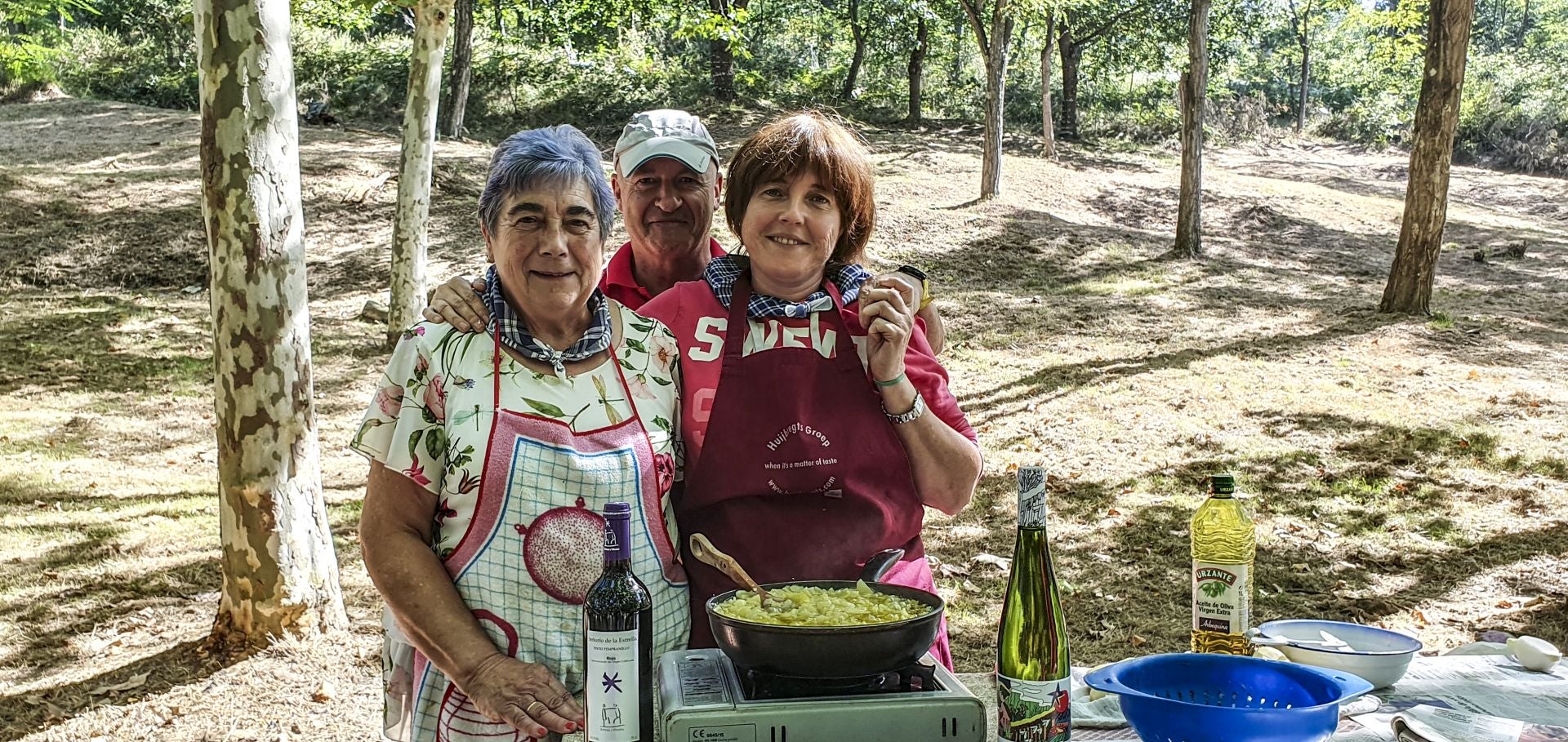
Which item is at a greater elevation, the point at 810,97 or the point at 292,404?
the point at 810,97

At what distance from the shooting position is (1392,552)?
243 inches

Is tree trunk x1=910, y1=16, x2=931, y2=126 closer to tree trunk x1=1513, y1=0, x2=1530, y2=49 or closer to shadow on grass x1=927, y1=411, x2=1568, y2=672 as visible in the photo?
shadow on grass x1=927, y1=411, x2=1568, y2=672

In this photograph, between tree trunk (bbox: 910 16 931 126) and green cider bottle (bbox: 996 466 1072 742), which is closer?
green cider bottle (bbox: 996 466 1072 742)

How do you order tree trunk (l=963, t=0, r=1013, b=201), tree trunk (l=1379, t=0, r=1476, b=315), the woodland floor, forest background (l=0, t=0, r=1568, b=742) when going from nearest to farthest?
1. the woodland floor
2. forest background (l=0, t=0, r=1568, b=742)
3. tree trunk (l=1379, t=0, r=1476, b=315)
4. tree trunk (l=963, t=0, r=1013, b=201)

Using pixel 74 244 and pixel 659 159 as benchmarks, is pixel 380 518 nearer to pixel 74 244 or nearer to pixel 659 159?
pixel 659 159

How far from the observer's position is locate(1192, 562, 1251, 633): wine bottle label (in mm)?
2084

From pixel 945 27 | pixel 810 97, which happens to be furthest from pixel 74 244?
pixel 945 27

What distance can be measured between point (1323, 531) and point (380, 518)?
19.2 feet

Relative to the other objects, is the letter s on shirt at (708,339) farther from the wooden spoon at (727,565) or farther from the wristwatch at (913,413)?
the wooden spoon at (727,565)

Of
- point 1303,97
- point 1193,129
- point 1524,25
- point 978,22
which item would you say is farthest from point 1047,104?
point 1524,25

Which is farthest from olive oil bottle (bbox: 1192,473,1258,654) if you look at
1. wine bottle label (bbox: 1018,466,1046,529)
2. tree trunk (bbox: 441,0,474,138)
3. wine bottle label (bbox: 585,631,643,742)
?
tree trunk (bbox: 441,0,474,138)

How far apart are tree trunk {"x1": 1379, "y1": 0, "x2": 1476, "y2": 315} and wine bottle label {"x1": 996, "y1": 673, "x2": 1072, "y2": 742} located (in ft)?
34.6

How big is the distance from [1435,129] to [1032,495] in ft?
35.9

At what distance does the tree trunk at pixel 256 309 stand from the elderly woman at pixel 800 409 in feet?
9.19
